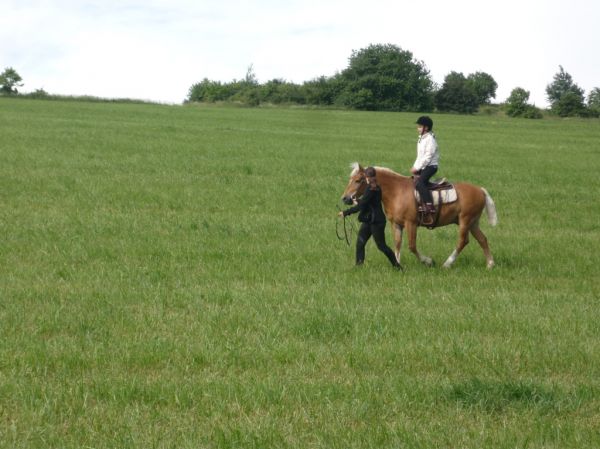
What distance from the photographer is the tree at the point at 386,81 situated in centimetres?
11407

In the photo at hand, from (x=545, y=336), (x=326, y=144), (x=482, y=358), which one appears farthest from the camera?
(x=326, y=144)

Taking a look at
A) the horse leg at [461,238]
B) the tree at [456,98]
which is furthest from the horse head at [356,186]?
the tree at [456,98]

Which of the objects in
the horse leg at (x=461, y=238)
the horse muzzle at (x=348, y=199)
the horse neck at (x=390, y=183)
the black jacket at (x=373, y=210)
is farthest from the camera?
the horse leg at (x=461, y=238)

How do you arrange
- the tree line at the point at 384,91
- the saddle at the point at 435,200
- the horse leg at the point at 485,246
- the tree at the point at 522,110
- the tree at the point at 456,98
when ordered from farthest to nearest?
1. the tree at the point at 456,98
2. the tree line at the point at 384,91
3. the tree at the point at 522,110
4. the horse leg at the point at 485,246
5. the saddle at the point at 435,200

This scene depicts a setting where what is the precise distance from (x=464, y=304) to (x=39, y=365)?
5.38 meters

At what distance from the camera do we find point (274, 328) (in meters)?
8.73

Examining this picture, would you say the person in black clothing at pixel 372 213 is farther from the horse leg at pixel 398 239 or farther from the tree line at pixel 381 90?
the tree line at pixel 381 90

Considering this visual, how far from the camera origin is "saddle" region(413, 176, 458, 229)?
12.6 m

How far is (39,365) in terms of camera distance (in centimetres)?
741

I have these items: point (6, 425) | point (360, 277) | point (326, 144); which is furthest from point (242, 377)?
point (326, 144)

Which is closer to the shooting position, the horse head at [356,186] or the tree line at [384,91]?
the horse head at [356,186]

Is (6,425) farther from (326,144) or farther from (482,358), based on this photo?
(326,144)

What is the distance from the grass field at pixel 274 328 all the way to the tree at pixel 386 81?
3754 inches

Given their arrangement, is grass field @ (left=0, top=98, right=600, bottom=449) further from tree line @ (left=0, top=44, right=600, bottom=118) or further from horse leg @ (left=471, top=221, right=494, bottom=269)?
tree line @ (left=0, top=44, right=600, bottom=118)
